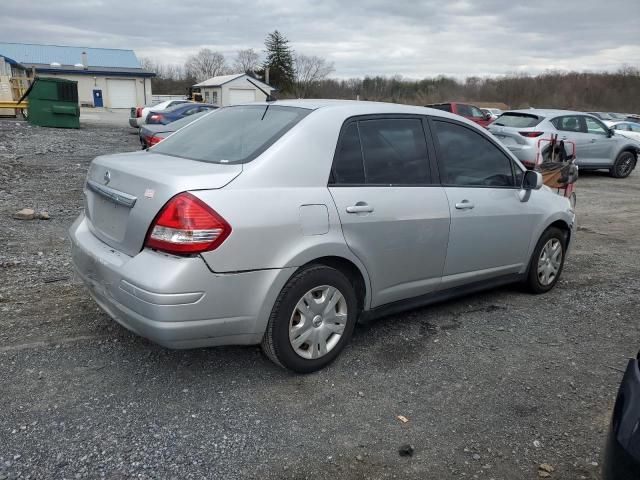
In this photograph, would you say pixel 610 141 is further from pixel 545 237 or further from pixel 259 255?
pixel 259 255

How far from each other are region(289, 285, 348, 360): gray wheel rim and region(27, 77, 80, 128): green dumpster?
2241cm

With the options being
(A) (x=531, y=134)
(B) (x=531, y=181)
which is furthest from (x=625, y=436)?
(A) (x=531, y=134)

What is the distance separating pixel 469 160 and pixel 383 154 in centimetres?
93

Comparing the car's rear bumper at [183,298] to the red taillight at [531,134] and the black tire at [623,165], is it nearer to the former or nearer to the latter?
the red taillight at [531,134]

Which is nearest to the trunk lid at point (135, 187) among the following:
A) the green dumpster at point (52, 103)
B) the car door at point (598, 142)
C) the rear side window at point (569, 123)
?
the rear side window at point (569, 123)

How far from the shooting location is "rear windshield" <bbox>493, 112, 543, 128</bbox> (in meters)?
13.2

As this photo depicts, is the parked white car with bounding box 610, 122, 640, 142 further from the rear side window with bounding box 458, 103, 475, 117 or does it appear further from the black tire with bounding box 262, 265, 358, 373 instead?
the black tire with bounding box 262, 265, 358, 373

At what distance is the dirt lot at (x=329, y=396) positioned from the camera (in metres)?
2.68

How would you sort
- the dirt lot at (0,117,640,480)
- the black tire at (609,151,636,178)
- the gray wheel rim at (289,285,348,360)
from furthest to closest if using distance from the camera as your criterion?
the black tire at (609,151,636,178) → the gray wheel rim at (289,285,348,360) → the dirt lot at (0,117,640,480)

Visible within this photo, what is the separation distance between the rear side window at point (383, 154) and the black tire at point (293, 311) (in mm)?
600

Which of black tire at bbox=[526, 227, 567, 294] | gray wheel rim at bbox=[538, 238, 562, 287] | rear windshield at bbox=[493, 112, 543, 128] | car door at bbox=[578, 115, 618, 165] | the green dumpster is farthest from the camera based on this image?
the green dumpster

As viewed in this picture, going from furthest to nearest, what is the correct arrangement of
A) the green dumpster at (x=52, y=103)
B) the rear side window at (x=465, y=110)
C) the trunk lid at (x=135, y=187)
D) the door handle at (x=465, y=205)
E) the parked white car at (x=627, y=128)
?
the green dumpster at (x=52, y=103)
the parked white car at (x=627, y=128)
the rear side window at (x=465, y=110)
the door handle at (x=465, y=205)
the trunk lid at (x=135, y=187)

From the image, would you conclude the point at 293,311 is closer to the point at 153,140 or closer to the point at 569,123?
the point at 153,140

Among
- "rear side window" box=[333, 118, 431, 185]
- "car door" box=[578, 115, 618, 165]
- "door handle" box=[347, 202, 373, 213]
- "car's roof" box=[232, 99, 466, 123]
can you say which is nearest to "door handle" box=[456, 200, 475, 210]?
"rear side window" box=[333, 118, 431, 185]
